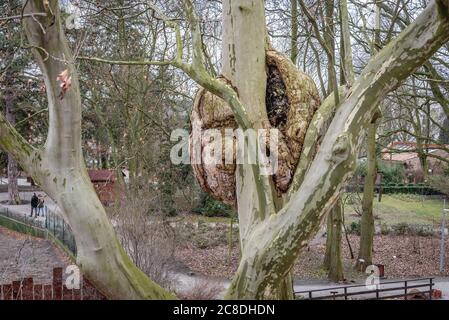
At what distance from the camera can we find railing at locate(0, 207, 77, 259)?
1029 centimetres

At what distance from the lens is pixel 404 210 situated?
85.3ft

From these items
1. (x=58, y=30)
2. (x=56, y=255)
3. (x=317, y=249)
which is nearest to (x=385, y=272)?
(x=317, y=249)

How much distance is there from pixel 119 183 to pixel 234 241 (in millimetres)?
7688

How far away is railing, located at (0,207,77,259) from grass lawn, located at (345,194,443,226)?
14454 millimetres

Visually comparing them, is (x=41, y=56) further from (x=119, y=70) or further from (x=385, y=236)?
(x=385, y=236)

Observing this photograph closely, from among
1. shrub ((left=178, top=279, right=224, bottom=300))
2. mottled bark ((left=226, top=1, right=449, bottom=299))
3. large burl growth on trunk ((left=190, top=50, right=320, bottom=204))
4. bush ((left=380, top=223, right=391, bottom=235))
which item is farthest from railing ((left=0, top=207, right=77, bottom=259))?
bush ((left=380, top=223, right=391, bottom=235))

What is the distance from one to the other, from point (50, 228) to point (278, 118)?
11555 millimetres

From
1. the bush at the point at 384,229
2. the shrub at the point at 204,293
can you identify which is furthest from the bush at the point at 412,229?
the shrub at the point at 204,293

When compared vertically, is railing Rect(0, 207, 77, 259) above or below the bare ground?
above

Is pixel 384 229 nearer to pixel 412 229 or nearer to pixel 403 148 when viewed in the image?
pixel 412 229

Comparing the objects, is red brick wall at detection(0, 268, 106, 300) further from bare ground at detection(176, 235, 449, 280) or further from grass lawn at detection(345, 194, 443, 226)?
grass lawn at detection(345, 194, 443, 226)

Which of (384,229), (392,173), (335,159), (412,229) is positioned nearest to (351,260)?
(384,229)

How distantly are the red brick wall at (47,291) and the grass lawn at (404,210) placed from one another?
17.8 metres

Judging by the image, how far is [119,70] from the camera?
12641mm
